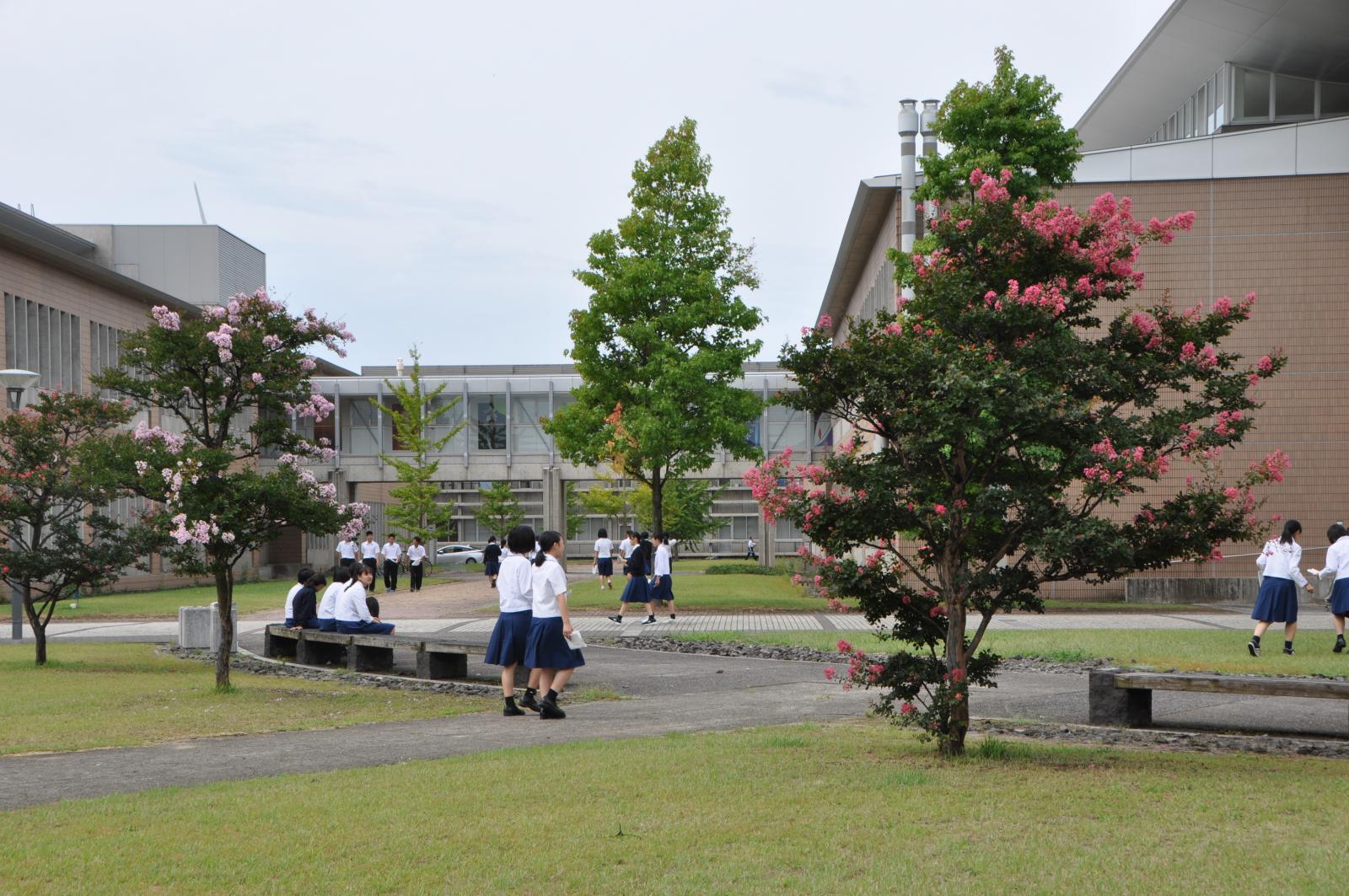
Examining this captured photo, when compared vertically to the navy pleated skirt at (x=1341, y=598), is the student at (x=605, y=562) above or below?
below

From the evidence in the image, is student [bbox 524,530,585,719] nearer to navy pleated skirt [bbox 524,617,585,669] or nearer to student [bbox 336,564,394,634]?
navy pleated skirt [bbox 524,617,585,669]

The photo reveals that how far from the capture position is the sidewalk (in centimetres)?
2139

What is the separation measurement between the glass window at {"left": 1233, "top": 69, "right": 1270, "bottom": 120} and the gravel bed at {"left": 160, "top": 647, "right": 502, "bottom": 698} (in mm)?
26668

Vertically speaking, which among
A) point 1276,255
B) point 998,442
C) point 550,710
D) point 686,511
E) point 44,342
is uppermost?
point 1276,255

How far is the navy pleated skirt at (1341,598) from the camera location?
16.1 m

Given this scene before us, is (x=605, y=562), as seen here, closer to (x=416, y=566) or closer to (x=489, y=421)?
(x=416, y=566)

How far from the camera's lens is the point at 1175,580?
27891mm

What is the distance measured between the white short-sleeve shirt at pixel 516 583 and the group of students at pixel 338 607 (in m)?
5.16

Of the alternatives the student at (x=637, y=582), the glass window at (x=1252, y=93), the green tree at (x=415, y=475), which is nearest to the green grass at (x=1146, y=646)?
the student at (x=637, y=582)

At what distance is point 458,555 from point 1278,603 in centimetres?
5119

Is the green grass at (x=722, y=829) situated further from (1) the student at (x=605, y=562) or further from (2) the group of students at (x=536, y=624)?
(1) the student at (x=605, y=562)

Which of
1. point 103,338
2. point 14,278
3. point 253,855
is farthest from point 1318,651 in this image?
point 103,338

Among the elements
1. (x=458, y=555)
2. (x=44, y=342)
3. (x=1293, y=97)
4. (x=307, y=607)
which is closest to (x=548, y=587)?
(x=307, y=607)

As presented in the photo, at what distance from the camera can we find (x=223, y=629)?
14336mm
